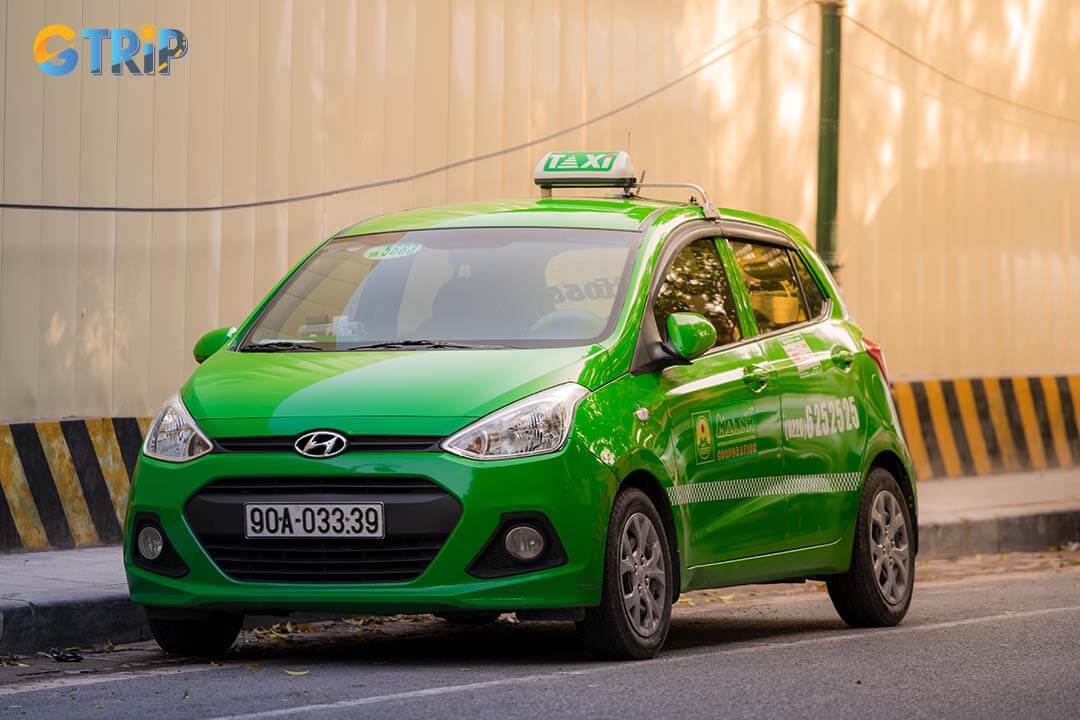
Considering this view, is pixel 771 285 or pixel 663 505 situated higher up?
pixel 771 285

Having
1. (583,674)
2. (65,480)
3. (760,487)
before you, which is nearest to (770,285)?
(760,487)

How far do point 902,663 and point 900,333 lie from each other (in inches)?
362

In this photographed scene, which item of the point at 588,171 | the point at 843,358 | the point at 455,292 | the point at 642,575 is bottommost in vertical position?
the point at 642,575

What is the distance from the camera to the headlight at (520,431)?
7523mm

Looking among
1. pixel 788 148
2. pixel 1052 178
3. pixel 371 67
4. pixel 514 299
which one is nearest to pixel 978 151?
pixel 1052 178

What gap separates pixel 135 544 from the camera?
26.3 ft

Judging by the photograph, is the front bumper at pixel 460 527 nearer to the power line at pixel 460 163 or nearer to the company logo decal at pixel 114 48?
the power line at pixel 460 163

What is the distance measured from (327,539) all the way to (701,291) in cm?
217

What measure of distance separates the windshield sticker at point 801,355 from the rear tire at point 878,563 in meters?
0.65

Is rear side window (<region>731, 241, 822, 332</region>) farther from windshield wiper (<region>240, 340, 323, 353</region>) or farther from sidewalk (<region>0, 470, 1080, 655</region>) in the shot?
sidewalk (<region>0, 470, 1080, 655</region>)

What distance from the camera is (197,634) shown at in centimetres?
830

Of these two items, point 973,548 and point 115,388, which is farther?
point 973,548

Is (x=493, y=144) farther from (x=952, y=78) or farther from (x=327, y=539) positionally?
(x=327, y=539)

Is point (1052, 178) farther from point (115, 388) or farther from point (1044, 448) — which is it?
point (115, 388)
